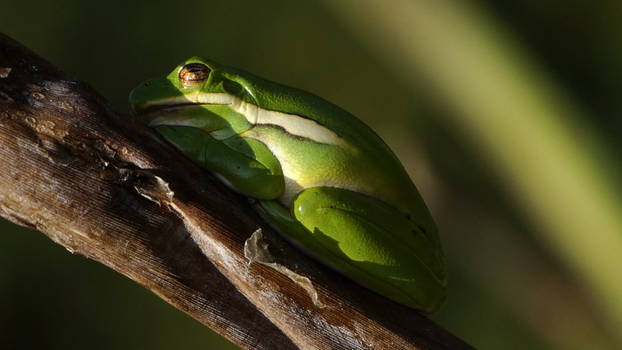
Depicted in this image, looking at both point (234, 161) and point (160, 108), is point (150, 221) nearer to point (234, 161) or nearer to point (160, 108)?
point (234, 161)

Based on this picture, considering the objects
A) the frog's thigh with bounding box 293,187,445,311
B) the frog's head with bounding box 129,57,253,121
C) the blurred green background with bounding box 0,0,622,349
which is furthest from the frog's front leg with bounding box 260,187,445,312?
the blurred green background with bounding box 0,0,622,349

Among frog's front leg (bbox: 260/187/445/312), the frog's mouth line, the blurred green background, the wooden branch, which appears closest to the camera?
the wooden branch

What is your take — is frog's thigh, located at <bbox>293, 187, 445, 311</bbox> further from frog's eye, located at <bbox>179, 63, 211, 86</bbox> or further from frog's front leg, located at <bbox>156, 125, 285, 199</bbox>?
frog's eye, located at <bbox>179, 63, 211, 86</bbox>

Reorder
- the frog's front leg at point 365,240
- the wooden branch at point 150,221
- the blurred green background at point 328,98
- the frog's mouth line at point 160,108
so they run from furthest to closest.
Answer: the blurred green background at point 328,98 < the frog's mouth line at point 160,108 < the frog's front leg at point 365,240 < the wooden branch at point 150,221

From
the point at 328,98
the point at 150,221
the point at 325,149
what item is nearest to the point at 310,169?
the point at 325,149

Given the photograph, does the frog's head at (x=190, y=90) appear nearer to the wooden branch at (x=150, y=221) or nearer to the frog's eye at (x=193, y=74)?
the frog's eye at (x=193, y=74)

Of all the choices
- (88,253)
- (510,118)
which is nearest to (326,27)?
(510,118)

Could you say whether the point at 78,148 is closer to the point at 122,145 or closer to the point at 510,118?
the point at 122,145

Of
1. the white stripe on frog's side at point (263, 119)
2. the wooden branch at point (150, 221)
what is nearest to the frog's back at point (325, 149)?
the white stripe on frog's side at point (263, 119)
